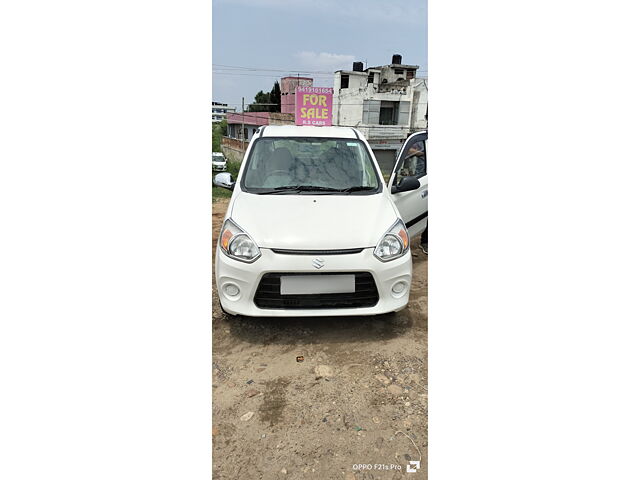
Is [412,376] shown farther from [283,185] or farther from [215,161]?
[215,161]

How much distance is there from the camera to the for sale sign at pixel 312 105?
379cm

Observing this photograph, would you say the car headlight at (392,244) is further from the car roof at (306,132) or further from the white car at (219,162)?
the white car at (219,162)

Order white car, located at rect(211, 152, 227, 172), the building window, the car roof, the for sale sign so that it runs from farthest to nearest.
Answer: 1. the building window
2. the for sale sign
3. the car roof
4. white car, located at rect(211, 152, 227, 172)

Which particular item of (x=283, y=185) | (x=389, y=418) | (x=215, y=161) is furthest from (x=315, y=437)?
(x=215, y=161)

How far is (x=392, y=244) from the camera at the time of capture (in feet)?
8.22

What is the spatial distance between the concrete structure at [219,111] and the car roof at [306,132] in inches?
26.2

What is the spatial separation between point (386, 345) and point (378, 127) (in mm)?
9718

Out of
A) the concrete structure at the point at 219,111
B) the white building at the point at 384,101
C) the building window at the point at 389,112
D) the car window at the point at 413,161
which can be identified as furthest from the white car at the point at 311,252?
the building window at the point at 389,112

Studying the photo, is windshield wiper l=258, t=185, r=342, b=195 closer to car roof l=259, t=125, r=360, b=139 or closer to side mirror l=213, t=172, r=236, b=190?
side mirror l=213, t=172, r=236, b=190

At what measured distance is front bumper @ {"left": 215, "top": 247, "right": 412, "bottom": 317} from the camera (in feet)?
7.59

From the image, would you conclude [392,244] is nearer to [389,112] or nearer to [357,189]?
[357,189]

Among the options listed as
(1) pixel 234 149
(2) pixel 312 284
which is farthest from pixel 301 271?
(1) pixel 234 149

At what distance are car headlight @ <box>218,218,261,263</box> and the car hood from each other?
0.04 meters

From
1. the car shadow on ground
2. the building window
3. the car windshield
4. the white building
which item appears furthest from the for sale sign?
the building window
